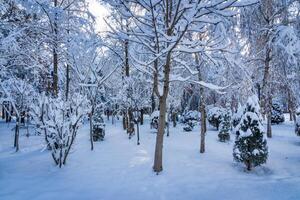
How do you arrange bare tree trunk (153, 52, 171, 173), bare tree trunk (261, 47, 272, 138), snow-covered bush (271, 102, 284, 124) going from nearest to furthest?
bare tree trunk (153, 52, 171, 173) < bare tree trunk (261, 47, 272, 138) < snow-covered bush (271, 102, 284, 124)

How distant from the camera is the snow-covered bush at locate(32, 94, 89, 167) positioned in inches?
439

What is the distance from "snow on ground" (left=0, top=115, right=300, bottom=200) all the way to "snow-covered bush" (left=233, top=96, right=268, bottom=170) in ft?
1.39

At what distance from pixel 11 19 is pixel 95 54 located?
7.04 meters

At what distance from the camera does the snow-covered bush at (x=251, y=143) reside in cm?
1030

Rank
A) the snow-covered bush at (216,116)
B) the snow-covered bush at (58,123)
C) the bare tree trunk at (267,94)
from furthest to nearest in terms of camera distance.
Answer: the snow-covered bush at (216,116) < the bare tree trunk at (267,94) < the snow-covered bush at (58,123)

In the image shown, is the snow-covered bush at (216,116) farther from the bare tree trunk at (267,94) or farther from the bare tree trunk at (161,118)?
the bare tree trunk at (161,118)

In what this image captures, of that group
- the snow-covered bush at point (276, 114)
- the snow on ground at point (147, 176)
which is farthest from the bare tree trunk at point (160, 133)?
the snow-covered bush at point (276, 114)

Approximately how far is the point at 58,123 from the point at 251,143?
6.80m

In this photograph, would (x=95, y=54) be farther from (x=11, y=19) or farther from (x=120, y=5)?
(x=120, y=5)

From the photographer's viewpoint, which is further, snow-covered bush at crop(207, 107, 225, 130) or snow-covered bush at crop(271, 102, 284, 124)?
snow-covered bush at crop(271, 102, 284, 124)

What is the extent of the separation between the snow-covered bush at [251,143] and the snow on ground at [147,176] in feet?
1.39

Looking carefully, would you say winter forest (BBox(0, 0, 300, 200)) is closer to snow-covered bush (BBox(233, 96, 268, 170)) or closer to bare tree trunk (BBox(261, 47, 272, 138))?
snow-covered bush (BBox(233, 96, 268, 170))

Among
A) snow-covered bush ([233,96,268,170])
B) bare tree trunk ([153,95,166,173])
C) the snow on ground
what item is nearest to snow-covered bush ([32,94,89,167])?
the snow on ground

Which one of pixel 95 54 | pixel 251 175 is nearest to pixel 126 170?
pixel 251 175
